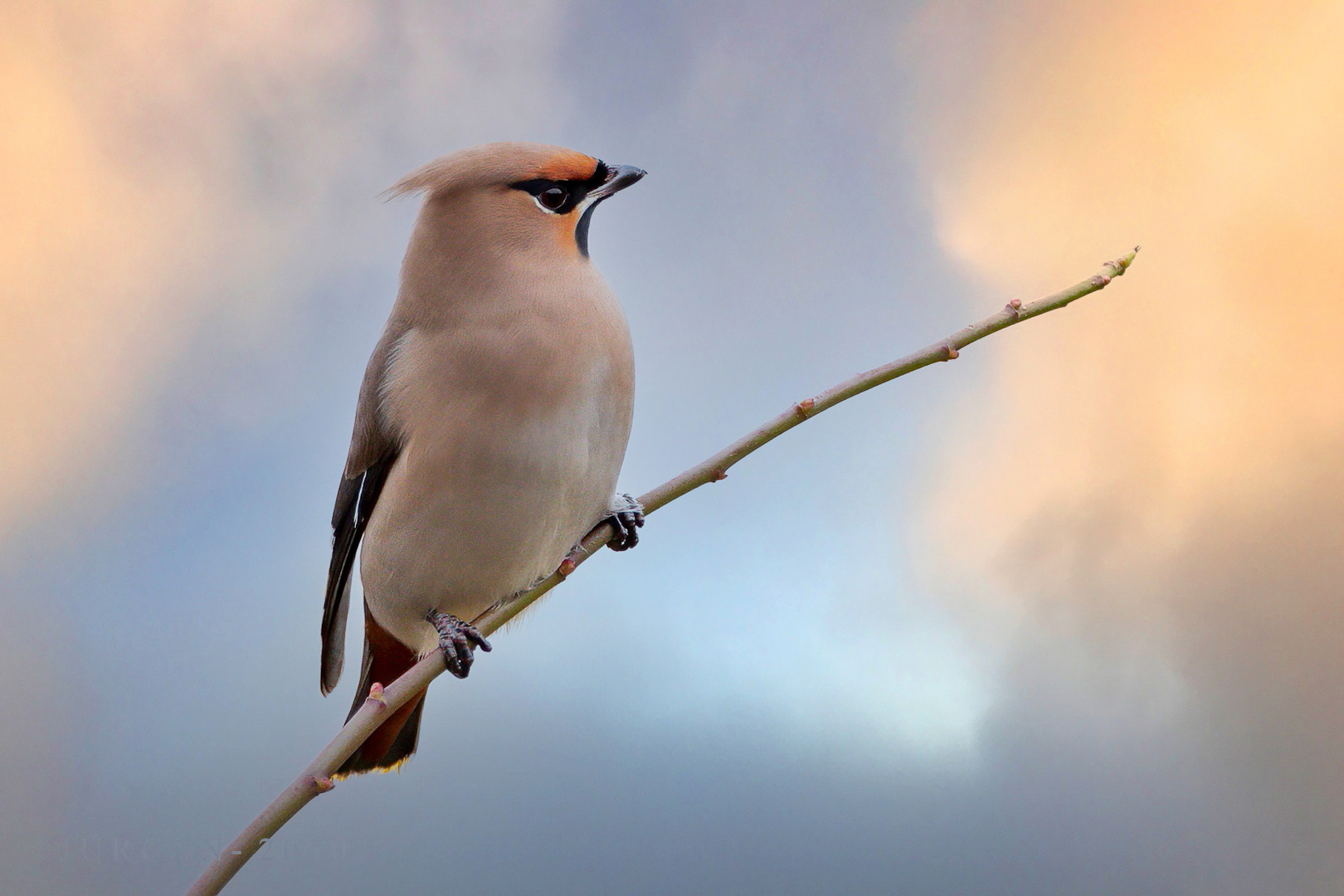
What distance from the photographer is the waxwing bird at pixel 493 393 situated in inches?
103

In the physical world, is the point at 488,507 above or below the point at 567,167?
below

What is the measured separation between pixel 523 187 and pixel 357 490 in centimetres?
104

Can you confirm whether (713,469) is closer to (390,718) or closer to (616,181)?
(616,181)

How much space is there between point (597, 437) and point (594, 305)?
34cm

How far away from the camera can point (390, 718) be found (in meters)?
3.30

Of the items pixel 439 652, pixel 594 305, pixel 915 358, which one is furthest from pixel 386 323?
pixel 915 358

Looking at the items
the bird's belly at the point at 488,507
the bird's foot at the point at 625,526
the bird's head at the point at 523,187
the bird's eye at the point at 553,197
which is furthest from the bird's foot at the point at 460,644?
→ the bird's eye at the point at 553,197

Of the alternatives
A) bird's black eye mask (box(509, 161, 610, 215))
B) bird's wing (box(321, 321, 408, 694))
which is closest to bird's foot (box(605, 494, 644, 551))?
bird's wing (box(321, 321, 408, 694))

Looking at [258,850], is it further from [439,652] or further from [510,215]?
[510,215]

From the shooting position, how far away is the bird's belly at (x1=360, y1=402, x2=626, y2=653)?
262 centimetres

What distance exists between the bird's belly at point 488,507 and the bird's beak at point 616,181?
599 mm

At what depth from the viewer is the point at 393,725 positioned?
3350mm

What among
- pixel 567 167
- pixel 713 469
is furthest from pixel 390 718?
pixel 567 167

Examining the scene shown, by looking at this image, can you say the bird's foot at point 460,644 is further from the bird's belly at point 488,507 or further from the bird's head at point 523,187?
the bird's head at point 523,187
